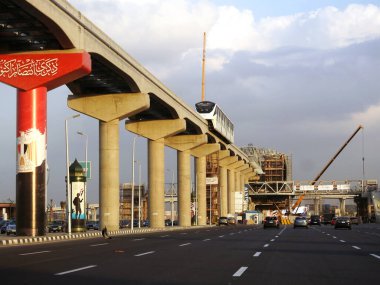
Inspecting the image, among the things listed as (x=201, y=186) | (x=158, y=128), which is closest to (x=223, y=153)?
(x=201, y=186)

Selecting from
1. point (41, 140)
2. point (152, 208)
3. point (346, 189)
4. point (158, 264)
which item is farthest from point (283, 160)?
point (158, 264)

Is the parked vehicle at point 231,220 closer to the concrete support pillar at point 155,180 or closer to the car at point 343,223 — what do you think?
the concrete support pillar at point 155,180

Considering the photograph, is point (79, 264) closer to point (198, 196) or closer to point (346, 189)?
point (198, 196)

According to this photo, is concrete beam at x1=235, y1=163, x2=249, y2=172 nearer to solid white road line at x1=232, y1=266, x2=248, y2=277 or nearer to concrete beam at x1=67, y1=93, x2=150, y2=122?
concrete beam at x1=67, y1=93, x2=150, y2=122

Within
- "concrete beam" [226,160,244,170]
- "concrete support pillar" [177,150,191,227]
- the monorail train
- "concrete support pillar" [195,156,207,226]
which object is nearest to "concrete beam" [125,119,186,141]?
"concrete support pillar" [177,150,191,227]

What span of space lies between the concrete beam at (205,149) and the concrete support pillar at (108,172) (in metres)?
40.2

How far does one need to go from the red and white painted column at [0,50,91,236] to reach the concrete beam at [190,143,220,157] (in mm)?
54863

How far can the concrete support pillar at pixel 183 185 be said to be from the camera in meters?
80.6

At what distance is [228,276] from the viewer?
13.5 meters

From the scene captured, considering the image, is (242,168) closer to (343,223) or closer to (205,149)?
(205,149)

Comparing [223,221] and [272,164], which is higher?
[272,164]

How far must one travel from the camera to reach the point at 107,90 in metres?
52.9

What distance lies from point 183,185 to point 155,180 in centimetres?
1269

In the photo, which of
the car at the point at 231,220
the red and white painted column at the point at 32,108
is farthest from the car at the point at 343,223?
the red and white painted column at the point at 32,108
